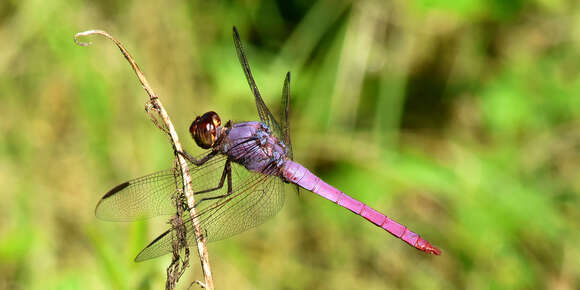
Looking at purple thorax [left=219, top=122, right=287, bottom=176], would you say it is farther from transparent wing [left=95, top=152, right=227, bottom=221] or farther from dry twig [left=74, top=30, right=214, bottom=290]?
dry twig [left=74, top=30, right=214, bottom=290]

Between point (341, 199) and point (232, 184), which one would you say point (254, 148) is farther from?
point (341, 199)

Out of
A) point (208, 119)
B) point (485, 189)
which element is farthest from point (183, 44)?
point (485, 189)

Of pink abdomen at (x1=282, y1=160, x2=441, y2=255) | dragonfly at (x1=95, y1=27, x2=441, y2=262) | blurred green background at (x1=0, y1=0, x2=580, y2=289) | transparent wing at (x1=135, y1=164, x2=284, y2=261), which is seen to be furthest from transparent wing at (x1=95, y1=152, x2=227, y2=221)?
blurred green background at (x1=0, y1=0, x2=580, y2=289)

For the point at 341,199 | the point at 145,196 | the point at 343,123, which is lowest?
the point at 145,196

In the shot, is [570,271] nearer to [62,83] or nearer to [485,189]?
[485,189]

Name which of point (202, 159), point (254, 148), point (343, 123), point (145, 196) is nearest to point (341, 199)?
point (254, 148)

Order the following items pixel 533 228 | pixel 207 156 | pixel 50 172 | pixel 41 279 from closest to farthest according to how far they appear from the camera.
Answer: pixel 207 156 < pixel 41 279 < pixel 533 228 < pixel 50 172

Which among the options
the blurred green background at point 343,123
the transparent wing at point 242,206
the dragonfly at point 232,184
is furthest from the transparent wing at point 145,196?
the blurred green background at point 343,123
